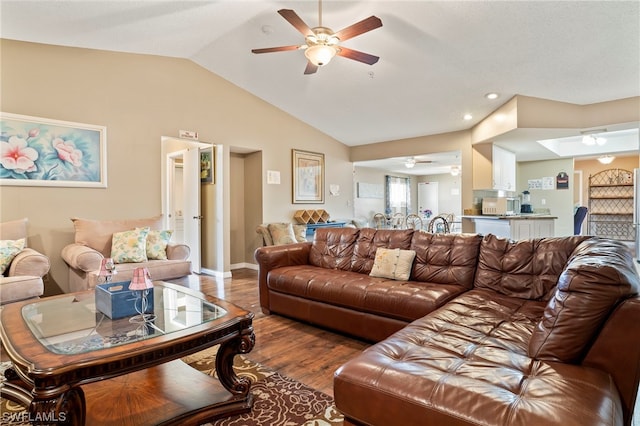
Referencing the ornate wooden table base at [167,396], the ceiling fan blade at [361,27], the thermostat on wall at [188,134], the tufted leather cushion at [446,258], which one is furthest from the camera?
the thermostat on wall at [188,134]

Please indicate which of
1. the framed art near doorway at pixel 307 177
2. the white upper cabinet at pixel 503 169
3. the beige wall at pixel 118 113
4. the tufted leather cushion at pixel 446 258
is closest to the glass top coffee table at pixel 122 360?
the tufted leather cushion at pixel 446 258

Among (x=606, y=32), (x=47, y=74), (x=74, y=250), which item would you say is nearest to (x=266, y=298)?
(x=74, y=250)

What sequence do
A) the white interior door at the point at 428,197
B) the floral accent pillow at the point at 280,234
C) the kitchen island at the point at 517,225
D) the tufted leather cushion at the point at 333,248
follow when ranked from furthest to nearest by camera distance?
the white interior door at the point at 428,197
the floral accent pillow at the point at 280,234
the kitchen island at the point at 517,225
the tufted leather cushion at the point at 333,248

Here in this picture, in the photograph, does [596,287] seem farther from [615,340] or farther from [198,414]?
[198,414]

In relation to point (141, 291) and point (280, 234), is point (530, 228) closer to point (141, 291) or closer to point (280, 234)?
point (280, 234)

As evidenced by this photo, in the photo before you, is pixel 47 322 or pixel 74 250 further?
pixel 74 250

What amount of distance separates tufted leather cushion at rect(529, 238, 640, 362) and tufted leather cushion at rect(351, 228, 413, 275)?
5.76 ft

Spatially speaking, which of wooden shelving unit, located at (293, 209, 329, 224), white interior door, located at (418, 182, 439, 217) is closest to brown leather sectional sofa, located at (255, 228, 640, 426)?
wooden shelving unit, located at (293, 209, 329, 224)

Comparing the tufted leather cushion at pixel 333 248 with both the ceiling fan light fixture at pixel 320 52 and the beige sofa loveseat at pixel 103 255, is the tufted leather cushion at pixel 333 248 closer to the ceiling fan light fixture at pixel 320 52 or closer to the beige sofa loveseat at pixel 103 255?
the beige sofa loveseat at pixel 103 255

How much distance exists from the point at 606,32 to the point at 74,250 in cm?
562

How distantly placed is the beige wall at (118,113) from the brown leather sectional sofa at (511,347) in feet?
11.6

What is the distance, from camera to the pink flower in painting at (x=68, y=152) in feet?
12.6

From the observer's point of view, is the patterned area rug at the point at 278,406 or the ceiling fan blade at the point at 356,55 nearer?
the patterned area rug at the point at 278,406

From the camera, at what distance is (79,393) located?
1.41 metres
